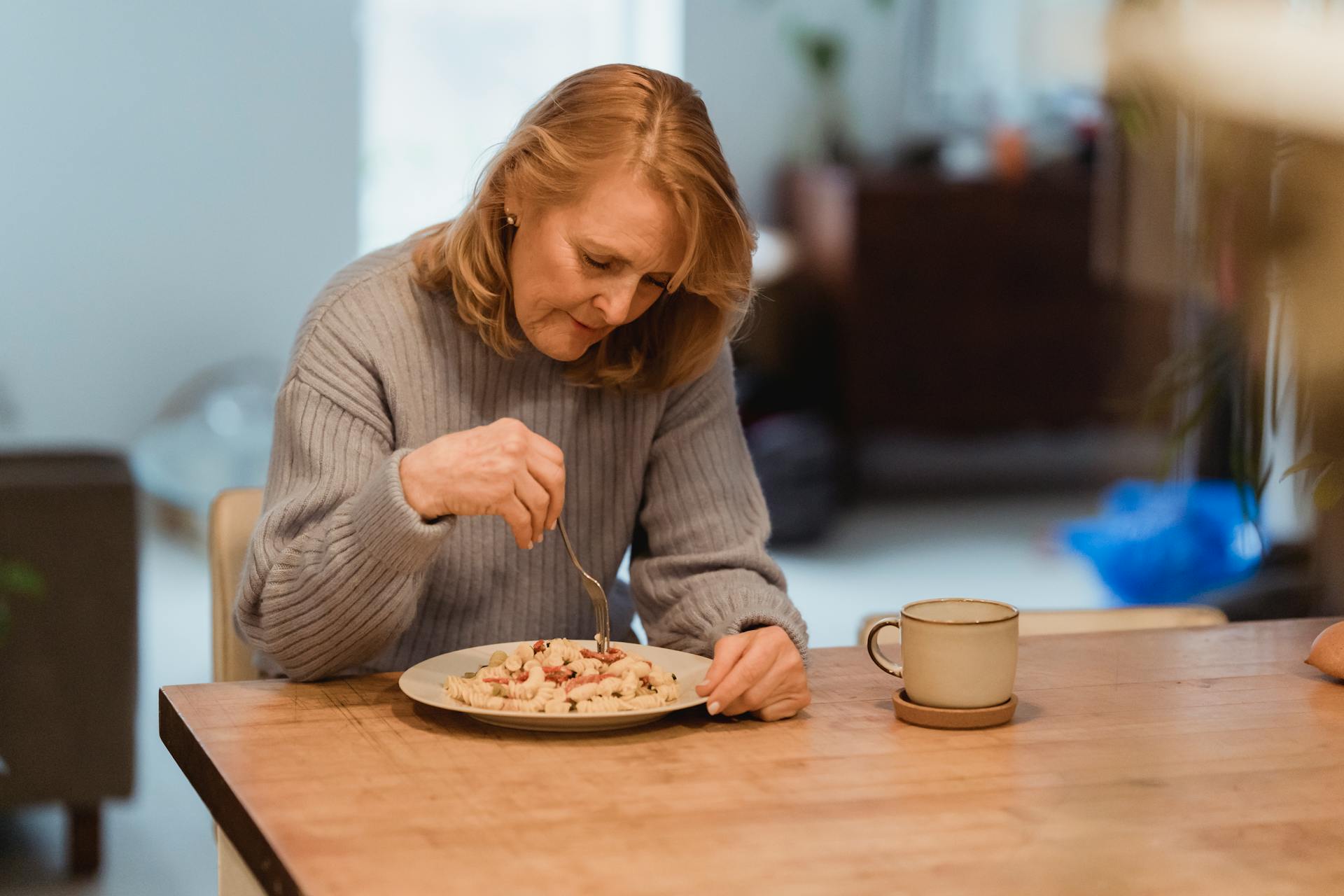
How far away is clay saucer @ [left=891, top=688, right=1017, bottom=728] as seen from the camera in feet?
3.14

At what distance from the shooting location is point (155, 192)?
423cm

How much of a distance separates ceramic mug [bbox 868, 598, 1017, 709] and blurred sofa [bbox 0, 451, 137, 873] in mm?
1489

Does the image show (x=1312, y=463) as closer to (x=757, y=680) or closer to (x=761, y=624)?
(x=757, y=680)

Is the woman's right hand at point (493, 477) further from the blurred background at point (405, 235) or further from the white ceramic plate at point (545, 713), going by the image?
the blurred background at point (405, 235)

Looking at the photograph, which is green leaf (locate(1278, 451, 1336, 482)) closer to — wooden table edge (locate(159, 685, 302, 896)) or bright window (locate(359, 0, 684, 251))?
wooden table edge (locate(159, 685, 302, 896))

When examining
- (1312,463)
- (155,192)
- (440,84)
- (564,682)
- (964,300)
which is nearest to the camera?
(1312,463)

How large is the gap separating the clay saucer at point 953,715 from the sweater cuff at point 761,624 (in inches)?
6.6

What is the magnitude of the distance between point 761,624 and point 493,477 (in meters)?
0.28

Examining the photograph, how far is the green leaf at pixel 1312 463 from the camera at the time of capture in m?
0.18

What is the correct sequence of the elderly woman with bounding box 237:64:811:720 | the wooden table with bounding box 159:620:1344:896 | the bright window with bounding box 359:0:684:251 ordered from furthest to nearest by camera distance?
the bright window with bounding box 359:0:684:251
the elderly woman with bounding box 237:64:811:720
the wooden table with bounding box 159:620:1344:896

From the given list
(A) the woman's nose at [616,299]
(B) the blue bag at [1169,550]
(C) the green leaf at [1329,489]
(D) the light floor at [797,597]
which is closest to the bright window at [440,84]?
(D) the light floor at [797,597]

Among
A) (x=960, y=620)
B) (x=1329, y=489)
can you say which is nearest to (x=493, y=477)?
(x=960, y=620)

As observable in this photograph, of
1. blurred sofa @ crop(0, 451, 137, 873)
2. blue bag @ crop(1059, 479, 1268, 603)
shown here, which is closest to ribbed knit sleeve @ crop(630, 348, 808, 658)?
blue bag @ crop(1059, 479, 1268, 603)

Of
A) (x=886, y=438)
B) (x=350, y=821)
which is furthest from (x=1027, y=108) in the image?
(x=350, y=821)
